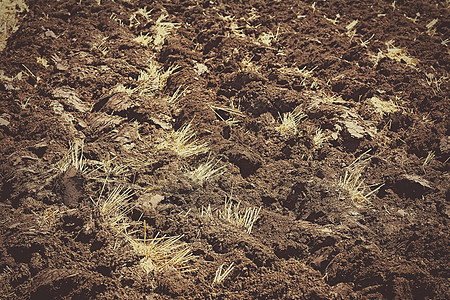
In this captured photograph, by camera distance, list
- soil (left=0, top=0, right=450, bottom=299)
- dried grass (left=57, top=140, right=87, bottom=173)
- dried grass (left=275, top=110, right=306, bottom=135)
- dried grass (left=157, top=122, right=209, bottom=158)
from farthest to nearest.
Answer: dried grass (left=275, top=110, right=306, bottom=135), dried grass (left=157, top=122, right=209, bottom=158), dried grass (left=57, top=140, right=87, bottom=173), soil (left=0, top=0, right=450, bottom=299)

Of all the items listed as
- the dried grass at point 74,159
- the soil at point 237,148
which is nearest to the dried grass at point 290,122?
the soil at point 237,148

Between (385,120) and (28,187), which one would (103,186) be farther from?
(385,120)

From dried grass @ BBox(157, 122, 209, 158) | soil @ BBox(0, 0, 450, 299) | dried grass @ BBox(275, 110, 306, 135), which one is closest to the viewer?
soil @ BBox(0, 0, 450, 299)

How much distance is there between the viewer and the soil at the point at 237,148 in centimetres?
246

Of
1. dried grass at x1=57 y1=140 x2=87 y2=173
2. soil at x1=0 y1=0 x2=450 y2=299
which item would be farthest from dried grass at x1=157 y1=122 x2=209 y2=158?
dried grass at x1=57 y1=140 x2=87 y2=173

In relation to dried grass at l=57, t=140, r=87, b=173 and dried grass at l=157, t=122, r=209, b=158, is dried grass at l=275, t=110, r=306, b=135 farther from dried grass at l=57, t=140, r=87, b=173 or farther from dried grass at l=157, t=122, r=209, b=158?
dried grass at l=57, t=140, r=87, b=173

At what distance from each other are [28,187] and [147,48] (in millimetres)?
2041

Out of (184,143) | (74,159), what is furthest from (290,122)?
(74,159)

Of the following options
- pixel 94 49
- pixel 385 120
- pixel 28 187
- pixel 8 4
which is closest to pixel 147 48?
pixel 94 49

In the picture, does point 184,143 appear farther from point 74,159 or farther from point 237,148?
point 74,159

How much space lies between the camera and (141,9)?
4.54 m

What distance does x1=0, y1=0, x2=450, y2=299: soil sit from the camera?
2463 millimetres

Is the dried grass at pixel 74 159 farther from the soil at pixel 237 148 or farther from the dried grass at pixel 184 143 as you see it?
the dried grass at pixel 184 143

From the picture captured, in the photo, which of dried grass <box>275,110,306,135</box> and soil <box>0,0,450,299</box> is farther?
dried grass <box>275,110,306,135</box>
